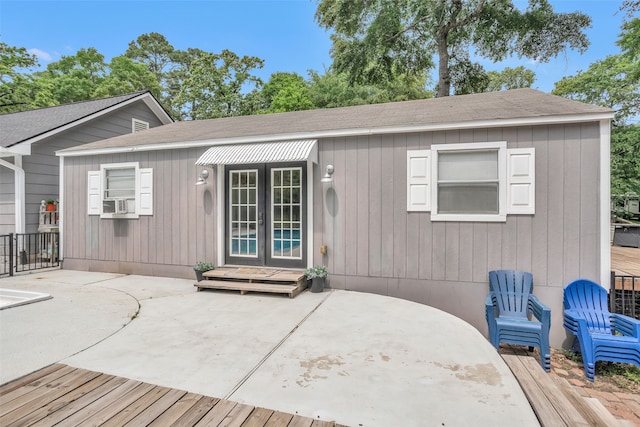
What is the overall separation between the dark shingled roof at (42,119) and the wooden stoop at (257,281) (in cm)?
641

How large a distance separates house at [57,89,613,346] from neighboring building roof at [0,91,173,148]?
2.45 metres

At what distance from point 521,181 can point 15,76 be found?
68.0 feet

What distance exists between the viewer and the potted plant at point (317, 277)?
5.12 meters

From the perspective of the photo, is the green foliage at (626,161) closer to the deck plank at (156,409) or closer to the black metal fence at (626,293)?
the black metal fence at (626,293)

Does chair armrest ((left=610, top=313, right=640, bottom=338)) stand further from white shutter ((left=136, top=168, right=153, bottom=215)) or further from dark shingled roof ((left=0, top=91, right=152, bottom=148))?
dark shingled roof ((left=0, top=91, right=152, bottom=148))

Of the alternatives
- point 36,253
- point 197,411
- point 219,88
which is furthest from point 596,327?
point 219,88

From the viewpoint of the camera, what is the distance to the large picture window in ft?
14.8

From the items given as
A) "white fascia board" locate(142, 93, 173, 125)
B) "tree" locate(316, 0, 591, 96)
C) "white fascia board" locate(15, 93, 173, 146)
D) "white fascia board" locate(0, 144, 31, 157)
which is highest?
"tree" locate(316, 0, 591, 96)

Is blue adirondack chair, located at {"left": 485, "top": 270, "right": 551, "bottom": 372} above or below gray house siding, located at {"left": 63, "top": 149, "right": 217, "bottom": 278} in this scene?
below

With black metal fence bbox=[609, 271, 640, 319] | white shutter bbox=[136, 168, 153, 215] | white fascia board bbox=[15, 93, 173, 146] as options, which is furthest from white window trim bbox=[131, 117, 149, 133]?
black metal fence bbox=[609, 271, 640, 319]

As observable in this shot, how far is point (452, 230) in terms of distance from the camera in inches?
189

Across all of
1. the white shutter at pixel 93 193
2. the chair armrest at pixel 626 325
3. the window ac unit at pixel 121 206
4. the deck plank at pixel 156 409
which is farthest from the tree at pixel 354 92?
the deck plank at pixel 156 409

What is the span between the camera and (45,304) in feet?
14.6

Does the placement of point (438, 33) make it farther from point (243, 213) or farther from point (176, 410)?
A: point (176, 410)
